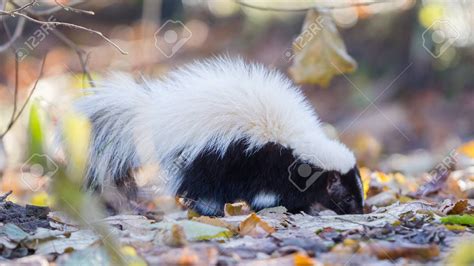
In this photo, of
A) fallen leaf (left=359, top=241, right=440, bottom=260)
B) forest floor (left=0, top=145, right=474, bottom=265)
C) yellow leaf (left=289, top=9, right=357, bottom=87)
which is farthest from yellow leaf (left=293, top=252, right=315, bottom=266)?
yellow leaf (left=289, top=9, right=357, bottom=87)

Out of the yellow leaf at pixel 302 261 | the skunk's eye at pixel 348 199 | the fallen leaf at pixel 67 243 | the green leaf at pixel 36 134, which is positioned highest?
the green leaf at pixel 36 134

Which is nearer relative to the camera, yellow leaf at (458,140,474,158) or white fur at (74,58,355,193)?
white fur at (74,58,355,193)

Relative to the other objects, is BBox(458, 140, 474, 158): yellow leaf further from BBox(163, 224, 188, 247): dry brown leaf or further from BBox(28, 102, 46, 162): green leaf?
BBox(163, 224, 188, 247): dry brown leaf

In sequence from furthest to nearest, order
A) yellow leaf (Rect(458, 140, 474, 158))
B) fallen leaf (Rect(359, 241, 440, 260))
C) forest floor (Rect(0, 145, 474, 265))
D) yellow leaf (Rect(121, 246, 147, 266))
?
yellow leaf (Rect(458, 140, 474, 158)) → fallen leaf (Rect(359, 241, 440, 260)) → forest floor (Rect(0, 145, 474, 265)) → yellow leaf (Rect(121, 246, 147, 266))

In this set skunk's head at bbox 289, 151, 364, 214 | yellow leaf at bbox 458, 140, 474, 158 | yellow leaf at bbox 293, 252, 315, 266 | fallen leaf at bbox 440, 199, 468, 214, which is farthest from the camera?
yellow leaf at bbox 458, 140, 474, 158

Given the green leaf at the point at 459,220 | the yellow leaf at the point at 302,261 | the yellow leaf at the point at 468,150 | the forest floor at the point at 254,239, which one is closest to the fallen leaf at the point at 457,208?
the forest floor at the point at 254,239

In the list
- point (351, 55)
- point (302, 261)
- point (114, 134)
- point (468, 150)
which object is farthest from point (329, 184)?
point (351, 55)

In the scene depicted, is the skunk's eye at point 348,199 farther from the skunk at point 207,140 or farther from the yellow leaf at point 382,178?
the yellow leaf at point 382,178

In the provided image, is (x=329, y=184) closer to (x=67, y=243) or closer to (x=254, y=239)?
(x=254, y=239)
